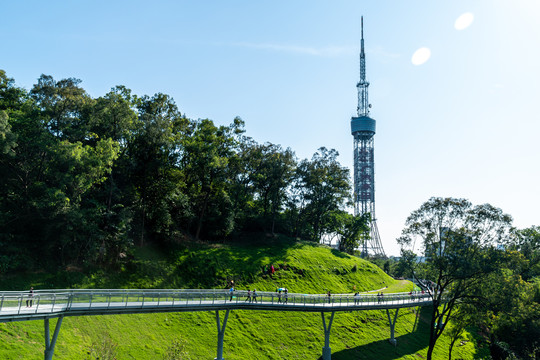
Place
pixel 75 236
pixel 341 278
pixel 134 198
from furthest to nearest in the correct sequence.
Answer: pixel 341 278 → pixel 134 198 → pixel 75 236

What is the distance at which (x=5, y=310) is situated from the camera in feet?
69.9

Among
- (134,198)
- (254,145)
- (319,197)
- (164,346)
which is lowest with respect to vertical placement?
(164,346)

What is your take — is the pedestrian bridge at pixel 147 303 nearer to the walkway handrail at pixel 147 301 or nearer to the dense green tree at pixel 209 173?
the walkway handrail at pixel 147 301

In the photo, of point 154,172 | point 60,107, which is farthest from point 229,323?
point 60,107

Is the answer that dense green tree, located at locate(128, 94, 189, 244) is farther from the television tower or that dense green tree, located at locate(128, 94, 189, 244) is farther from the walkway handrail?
the television tower

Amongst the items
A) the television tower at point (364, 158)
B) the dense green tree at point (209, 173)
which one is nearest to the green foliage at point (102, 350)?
the dense green tree at point (209, 173)

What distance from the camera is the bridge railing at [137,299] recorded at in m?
22.5

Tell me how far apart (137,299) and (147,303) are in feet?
2.97

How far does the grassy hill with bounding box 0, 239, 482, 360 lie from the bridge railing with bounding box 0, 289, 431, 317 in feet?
14.0

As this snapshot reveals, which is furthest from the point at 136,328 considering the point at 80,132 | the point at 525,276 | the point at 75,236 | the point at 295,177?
the point at 525,276

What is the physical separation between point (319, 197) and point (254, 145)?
2144 centimetres

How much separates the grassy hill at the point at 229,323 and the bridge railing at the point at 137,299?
14.0 ft

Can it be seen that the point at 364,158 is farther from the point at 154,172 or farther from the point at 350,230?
the point at 154,172

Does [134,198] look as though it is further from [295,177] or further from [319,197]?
[319,197]
